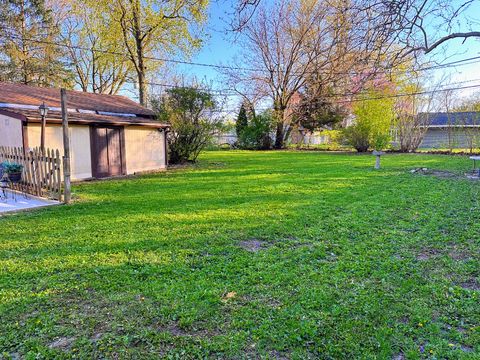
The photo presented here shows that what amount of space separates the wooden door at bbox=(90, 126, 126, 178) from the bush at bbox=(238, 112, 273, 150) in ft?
51.2

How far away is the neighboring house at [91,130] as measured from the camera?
358 inches

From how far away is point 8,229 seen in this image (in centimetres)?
495

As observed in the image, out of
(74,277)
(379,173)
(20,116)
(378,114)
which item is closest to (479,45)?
(74,277)

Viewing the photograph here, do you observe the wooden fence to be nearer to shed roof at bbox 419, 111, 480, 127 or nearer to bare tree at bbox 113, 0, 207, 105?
bare tree at bbox 113, 0, 207, 105

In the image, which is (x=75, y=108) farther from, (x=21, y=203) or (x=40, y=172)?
(x=21, y=203)

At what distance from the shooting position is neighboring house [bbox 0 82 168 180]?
910 cm

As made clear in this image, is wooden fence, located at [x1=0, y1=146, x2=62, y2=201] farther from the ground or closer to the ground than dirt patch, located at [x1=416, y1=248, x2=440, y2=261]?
farther from the ground

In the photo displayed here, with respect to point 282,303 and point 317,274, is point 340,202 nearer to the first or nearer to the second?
point 317,274

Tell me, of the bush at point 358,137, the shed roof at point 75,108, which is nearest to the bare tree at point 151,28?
the shed roof at point 75,108

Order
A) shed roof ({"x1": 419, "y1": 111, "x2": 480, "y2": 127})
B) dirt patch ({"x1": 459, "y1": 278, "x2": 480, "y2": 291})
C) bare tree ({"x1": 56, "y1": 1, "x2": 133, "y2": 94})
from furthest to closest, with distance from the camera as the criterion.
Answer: bare tree ({"x1": 56, "y1": 1, "x2": 133, "y2": 94}) < shed roof ({"x1": 419, "y1": 111, "x2": 480, "y2": 127}) < dirt patch ({"x1": 459, "y1": 278, "x2": 480, "y2": 291})

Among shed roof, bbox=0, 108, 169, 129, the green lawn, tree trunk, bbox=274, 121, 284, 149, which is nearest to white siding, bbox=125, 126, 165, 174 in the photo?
shed roof, bbox=0, 108, 169, 129

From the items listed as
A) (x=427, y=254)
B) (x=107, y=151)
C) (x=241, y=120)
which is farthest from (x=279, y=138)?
(x=427, y=254)

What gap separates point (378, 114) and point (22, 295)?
19.9 m

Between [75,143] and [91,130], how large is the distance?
782 millimetres
